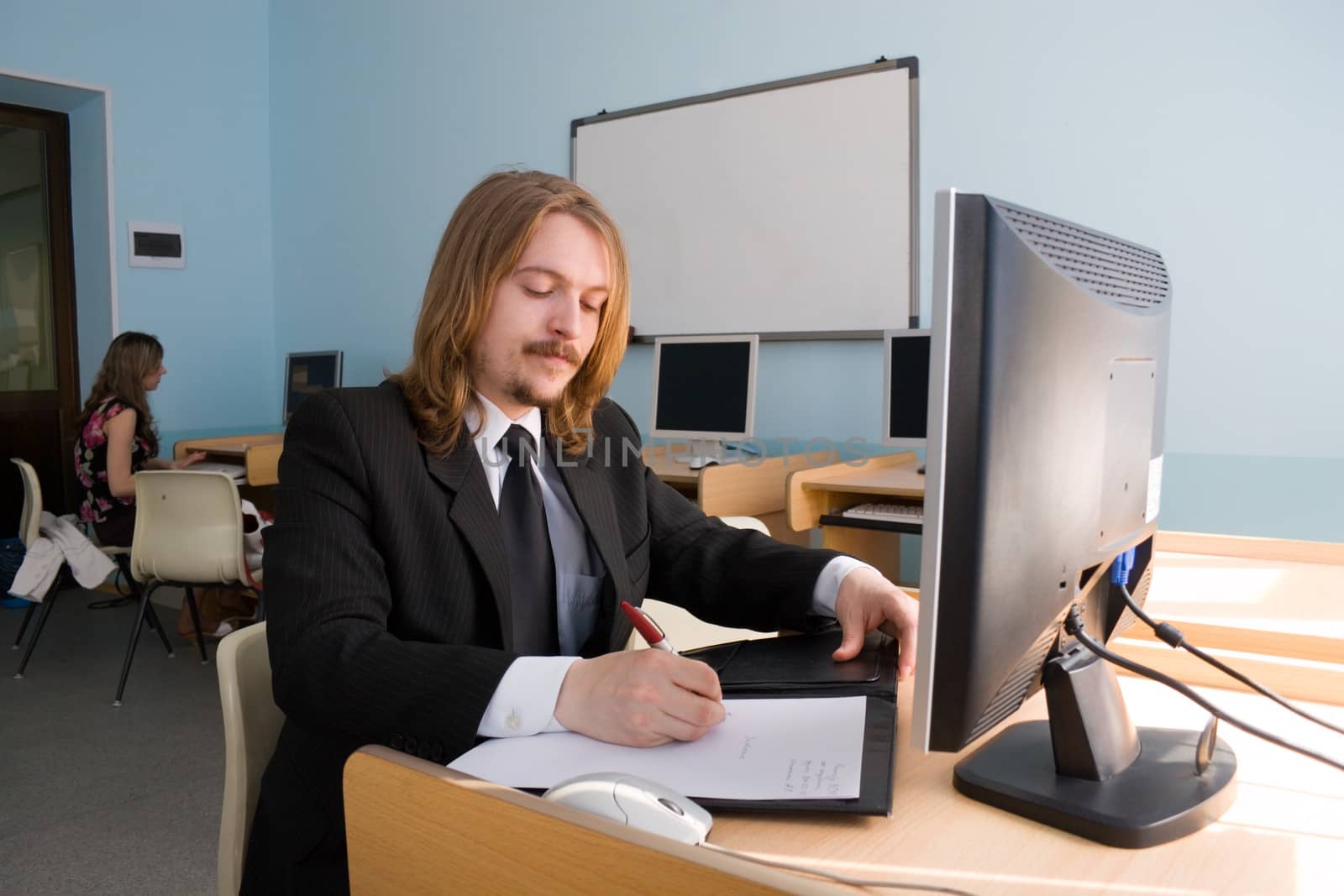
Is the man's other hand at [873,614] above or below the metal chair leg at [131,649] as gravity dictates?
above

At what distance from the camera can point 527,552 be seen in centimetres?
123

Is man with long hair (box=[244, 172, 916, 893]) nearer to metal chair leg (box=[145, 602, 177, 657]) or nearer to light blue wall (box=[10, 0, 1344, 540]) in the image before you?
light blue wall (box=[10, 0, 1344, 540])

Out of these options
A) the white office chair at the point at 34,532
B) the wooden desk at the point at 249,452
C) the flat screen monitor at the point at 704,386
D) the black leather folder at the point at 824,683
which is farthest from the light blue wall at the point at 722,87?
the black leather folder at the point at 824,683

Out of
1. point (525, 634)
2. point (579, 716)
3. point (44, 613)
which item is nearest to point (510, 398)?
point (525, 634)

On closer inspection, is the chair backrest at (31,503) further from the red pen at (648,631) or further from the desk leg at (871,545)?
the red pen at (648,631)

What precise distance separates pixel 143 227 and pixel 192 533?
2470 mm

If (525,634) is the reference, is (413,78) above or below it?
above

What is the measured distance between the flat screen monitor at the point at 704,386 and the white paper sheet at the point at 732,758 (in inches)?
109

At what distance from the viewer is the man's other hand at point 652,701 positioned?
84 centimetres

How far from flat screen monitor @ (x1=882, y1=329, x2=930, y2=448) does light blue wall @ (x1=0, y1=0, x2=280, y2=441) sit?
3.89 metres

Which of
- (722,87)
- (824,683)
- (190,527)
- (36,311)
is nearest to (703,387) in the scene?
(722,87)

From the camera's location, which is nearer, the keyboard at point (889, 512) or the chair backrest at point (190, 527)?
the keyboard at point (889, 512)

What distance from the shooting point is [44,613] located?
3.83m

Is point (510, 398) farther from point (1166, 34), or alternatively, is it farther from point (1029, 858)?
point (1166, 34)
